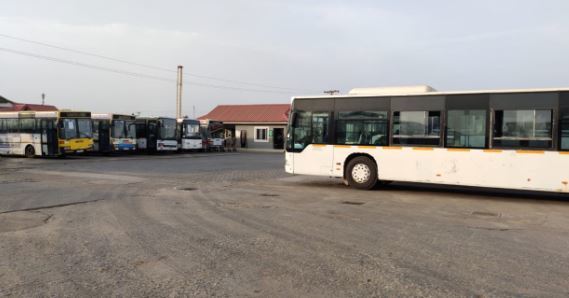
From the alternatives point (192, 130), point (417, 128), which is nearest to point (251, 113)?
point (192, 130)

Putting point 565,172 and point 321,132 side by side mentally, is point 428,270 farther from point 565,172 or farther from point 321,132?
point 321,132

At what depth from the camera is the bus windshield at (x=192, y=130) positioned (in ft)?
124

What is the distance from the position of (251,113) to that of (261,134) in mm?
3446

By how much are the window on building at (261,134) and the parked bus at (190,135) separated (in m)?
9.89

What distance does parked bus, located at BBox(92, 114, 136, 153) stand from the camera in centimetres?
3198

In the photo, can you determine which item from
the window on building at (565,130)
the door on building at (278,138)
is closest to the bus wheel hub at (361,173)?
the window on building at (565,130)

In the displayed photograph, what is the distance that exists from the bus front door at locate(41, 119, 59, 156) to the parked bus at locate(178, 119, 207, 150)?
12409mm

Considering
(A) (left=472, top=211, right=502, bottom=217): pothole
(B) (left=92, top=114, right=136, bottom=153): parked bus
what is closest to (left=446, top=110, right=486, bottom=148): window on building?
(A) (left=472, top=211, right=502, bottom=217): pothole

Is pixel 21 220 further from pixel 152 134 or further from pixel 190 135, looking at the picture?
pixel 190 135

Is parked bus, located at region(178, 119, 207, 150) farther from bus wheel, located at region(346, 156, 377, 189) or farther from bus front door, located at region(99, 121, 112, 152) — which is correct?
bus wheel, located at region(346, 156, 377, 189)

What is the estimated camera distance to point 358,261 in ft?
18.2

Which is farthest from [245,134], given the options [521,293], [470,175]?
[521,293]

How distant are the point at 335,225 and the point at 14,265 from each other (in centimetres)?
492

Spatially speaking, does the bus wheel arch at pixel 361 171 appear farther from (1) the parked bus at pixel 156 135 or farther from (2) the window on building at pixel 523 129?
(1) the parked bus at pixel 156 135
